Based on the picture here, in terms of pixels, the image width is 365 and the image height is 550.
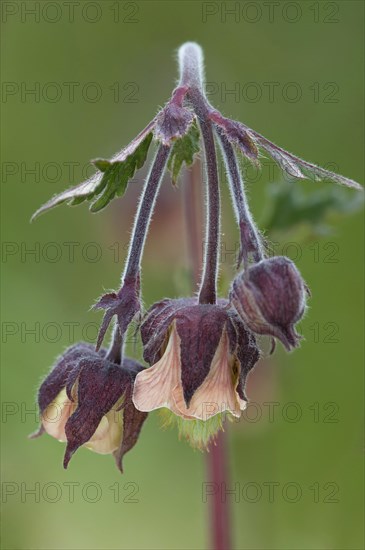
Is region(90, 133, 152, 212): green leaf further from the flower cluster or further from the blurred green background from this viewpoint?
the blurred green background

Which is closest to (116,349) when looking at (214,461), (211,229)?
(211,229)

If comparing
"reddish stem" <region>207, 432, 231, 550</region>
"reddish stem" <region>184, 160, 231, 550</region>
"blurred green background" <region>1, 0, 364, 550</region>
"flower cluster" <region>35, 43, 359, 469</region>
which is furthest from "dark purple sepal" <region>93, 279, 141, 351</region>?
"reddish stem" <region>207, 432, 231, 550</region>

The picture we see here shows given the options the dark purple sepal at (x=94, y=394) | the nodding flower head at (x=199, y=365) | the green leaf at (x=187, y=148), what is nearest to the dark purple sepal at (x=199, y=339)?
the nodding flower head at (x=199, y=365)

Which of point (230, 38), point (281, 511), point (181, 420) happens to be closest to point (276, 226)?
point (181, 420)

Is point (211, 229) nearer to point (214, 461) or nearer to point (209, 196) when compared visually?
point (209, 196)

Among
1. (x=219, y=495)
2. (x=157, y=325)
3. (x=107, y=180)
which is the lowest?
(x=219, y=495)

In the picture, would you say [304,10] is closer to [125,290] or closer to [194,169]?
[194,169]
